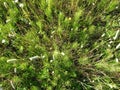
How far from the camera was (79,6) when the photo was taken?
2979mm

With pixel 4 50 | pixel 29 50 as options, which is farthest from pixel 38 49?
pixel 4 50

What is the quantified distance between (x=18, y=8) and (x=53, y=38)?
465 millimetres

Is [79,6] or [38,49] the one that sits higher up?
[79,6]

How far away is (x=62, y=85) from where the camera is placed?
2676 millimetres

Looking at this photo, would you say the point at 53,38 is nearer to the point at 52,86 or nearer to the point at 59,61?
the point at 59,61

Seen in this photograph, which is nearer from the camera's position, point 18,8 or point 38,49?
point 38,49

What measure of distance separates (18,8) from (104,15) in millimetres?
838

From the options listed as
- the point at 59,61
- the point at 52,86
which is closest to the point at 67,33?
the point at 59,61

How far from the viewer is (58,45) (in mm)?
2793

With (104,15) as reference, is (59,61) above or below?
below

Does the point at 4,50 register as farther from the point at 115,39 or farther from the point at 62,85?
the point at 115,39

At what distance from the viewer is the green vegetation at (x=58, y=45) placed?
105 inches

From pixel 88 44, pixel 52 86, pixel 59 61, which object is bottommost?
pixel 52 86

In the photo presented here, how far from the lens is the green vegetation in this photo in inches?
105
